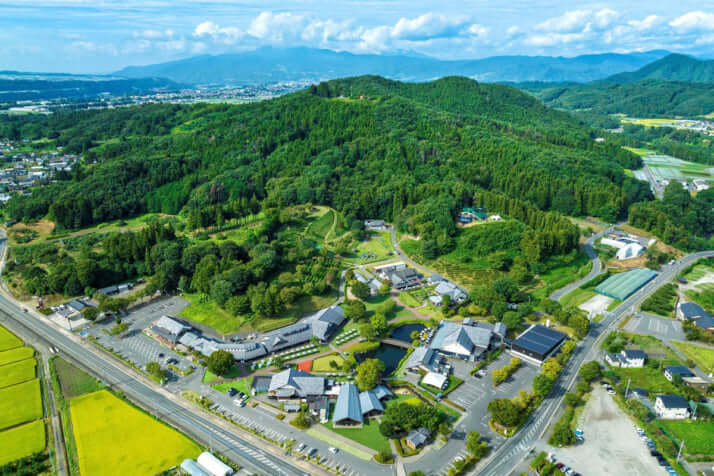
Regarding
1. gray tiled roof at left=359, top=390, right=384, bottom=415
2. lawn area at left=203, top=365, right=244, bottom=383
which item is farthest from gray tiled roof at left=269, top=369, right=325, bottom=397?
lawn area at left=203, top=365, right=244, bottom=383

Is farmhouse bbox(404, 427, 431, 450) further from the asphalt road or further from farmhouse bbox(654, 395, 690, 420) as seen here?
farmhouse bbox(654, 395, 690, 420)

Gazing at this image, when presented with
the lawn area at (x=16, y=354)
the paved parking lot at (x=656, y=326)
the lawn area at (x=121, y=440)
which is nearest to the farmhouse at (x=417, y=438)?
the lawn area at (x=121, y=440)

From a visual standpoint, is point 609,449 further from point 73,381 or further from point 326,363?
point 73,381

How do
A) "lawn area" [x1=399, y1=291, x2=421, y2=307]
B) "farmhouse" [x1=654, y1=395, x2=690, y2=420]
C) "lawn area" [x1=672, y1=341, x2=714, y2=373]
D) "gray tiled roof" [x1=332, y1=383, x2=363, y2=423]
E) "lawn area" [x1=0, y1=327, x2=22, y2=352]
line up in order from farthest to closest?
"lawn area" [x1=399, y1=291, x2=421, y2=307], "lawn area" [x1=0, y1=327, x2=22, y2=352], "lawn area" [x1=672, y1=341, x2=714, y2=373], "farmhouse" [x1=654, y1=395, x2=690, y2=420], "gray tiled roof" [x1=332, y1=383, x2=363, y2=423]

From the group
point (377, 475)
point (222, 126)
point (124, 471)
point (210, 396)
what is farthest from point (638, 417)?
point (222, 126)

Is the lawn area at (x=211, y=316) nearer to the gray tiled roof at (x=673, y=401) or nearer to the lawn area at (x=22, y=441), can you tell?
the lawn area at (x=22, y=441)
